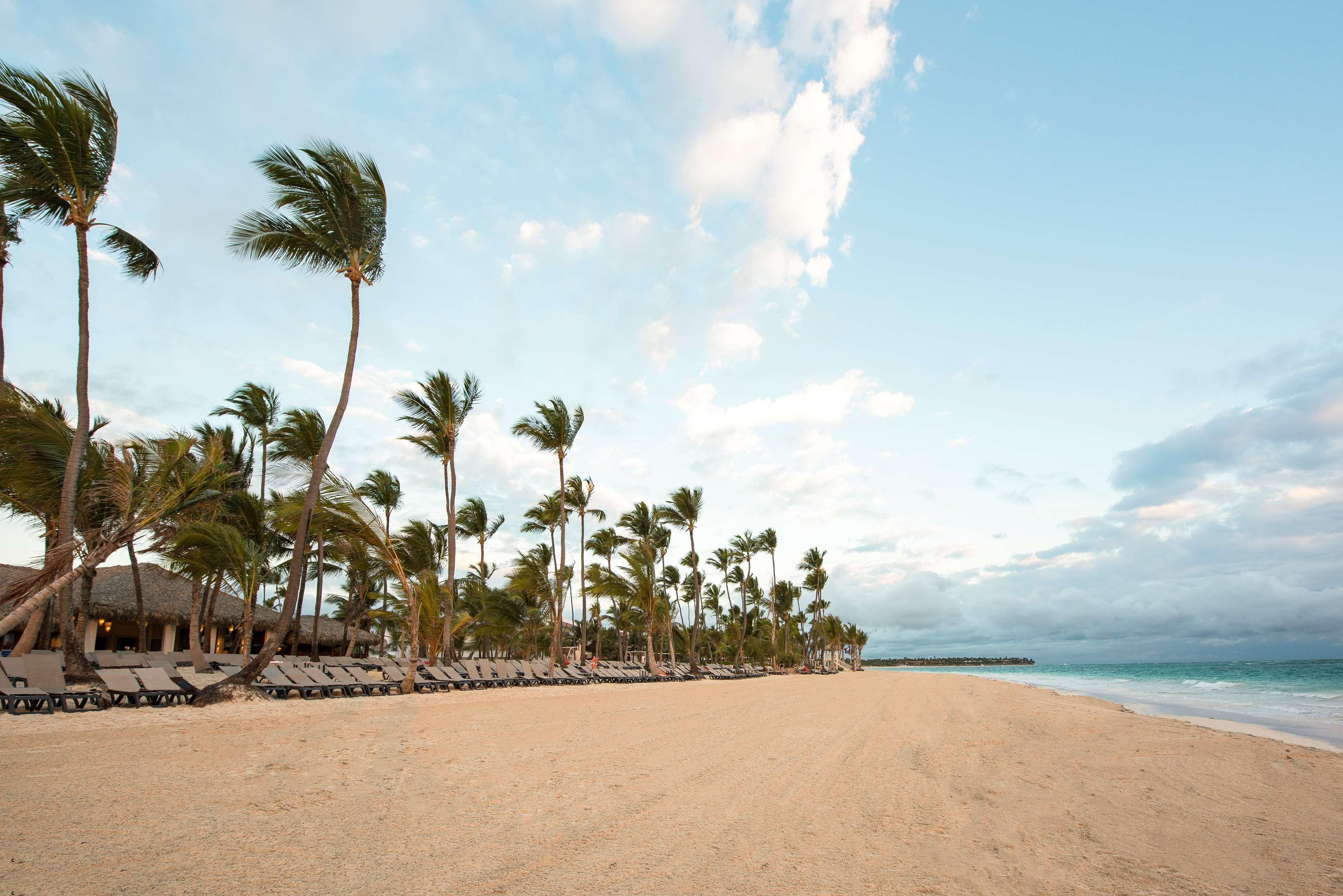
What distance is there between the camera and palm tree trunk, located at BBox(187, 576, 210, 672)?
19.0 m

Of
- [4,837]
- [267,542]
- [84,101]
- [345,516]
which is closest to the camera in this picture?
[4,837]

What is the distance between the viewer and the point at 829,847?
4.00 metres

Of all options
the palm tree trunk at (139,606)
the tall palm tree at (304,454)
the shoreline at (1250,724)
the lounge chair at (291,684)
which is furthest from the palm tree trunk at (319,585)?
the shoreline at (1250,724)

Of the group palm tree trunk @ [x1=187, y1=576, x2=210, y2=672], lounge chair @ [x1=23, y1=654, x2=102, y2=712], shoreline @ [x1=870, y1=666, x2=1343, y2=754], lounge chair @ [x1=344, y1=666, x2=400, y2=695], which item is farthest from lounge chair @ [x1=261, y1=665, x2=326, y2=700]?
shoreline @ [x1=870, y1=666, x2=1343, y2=754]

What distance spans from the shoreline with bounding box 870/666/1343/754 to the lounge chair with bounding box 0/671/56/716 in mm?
18823

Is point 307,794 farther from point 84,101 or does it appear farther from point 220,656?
point 220,656

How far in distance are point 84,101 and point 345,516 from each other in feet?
26.9

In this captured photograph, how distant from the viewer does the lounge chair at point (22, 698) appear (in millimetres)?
9523

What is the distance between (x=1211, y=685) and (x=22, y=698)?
50.5 metres

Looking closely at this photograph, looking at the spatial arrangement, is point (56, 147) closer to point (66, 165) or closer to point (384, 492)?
point (66, 165)

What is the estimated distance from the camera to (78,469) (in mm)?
11367

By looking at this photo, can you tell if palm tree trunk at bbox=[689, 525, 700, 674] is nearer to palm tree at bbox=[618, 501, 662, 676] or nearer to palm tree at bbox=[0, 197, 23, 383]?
palm tree at bbox=[618, 501, 662, 676]

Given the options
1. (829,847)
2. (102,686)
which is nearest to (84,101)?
(102,686)

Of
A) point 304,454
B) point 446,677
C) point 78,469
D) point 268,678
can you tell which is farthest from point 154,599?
point 78,469
